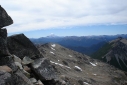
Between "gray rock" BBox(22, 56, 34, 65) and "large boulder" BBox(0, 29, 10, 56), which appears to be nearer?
"large boulder" BBox(0, 29, 10, 56)

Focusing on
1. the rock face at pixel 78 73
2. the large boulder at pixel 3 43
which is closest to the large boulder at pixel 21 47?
the large boulder at pixel 3 43

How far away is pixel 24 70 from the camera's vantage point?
20.7 m

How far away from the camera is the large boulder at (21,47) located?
912 inches

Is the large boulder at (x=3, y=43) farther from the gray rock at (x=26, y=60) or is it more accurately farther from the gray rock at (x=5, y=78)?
the gray rock at (x=26, y=60)

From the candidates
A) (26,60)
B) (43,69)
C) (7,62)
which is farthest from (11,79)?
(26,60)

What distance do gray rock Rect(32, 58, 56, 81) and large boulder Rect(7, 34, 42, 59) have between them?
5.14 ft

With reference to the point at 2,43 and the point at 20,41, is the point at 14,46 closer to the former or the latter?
the point at 20,41

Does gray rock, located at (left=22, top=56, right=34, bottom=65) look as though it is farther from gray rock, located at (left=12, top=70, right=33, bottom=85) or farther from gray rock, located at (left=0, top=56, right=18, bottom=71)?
gray rock, located at (left=12, top=70, right=33, bottom=85)

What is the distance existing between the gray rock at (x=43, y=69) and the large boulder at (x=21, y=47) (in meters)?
1.57

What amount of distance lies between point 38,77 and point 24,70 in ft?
6.86

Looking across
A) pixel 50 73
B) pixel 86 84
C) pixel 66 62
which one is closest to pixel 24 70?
pixel 50 73

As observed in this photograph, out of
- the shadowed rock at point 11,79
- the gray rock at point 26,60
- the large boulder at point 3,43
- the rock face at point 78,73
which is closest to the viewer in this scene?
the shadowed rock at point 11,79

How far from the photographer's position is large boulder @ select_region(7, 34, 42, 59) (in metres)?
23.2

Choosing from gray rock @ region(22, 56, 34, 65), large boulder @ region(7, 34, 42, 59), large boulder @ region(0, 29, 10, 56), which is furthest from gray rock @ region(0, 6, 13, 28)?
gray rock @ region(22, 56, 34, 65)
